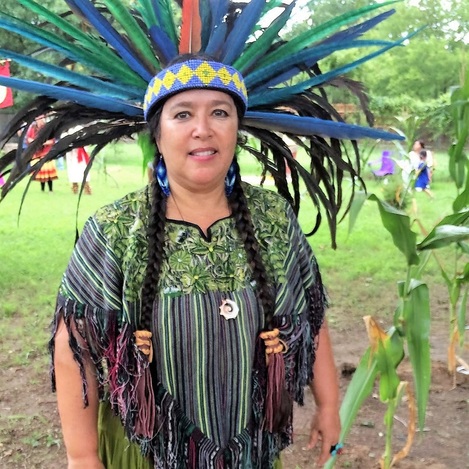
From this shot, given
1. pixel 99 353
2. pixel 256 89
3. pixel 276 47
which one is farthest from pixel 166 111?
pixel 99 353

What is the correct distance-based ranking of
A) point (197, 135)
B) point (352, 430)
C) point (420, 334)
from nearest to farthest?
1. point (197, 135)
2. point (420, 334)
3. point (352, 430)

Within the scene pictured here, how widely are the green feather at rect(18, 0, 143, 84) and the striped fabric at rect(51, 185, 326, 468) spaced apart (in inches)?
11.0

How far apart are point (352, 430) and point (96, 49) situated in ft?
6.30

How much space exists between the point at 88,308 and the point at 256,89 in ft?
2.04

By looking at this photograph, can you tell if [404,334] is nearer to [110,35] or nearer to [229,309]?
[229,309]

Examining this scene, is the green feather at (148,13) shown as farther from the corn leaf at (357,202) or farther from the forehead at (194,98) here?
the corn leaf at (357,202)

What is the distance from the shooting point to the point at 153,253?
121 cm

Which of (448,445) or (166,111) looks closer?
(166,111)

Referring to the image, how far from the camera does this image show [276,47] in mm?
1457

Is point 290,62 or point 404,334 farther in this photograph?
point 404,334

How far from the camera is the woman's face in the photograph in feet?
3.90

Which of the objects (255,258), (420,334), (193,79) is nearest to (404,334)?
(420,334)

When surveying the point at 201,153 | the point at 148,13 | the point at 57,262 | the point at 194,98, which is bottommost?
the point at 57,262

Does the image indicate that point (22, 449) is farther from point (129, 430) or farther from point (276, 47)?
point (276, 47)
